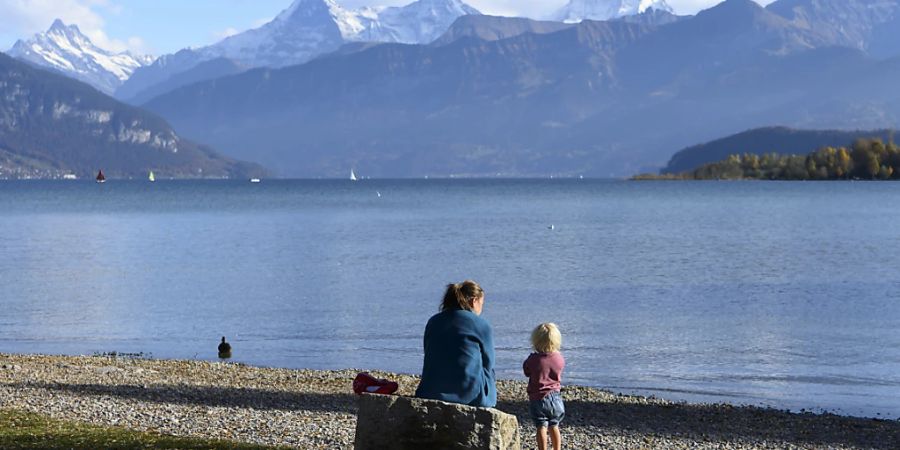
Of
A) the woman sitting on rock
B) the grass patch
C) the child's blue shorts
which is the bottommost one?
the grass patch

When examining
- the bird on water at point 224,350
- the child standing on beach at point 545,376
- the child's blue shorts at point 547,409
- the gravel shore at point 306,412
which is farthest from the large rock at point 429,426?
the bird on water at point 224,350

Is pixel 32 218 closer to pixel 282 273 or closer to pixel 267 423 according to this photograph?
pixel 282 273

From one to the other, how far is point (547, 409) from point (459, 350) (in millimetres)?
2541

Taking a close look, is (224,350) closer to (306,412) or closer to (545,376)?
(306,412)

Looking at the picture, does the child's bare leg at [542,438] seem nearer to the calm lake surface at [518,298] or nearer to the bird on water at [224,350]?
the calm lake surface at [518,298]

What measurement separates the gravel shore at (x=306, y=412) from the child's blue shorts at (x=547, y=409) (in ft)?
9.00

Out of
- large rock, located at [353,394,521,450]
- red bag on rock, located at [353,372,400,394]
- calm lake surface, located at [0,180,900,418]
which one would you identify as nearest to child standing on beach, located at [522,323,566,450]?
large rock, located at [353,394,521,450]

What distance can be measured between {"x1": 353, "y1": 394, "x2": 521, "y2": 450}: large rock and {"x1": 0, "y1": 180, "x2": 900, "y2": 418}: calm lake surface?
1506 cm

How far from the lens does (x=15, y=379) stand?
90.4 ft

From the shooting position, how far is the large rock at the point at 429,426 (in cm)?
1487

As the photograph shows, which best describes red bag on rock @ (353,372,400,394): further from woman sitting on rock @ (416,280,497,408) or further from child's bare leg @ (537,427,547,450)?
child's bare leg @ (537,427,547,450)

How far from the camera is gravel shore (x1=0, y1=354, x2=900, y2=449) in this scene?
20.9 m

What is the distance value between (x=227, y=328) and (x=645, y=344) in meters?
14.7

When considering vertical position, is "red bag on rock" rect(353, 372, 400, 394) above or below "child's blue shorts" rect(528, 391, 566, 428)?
above
